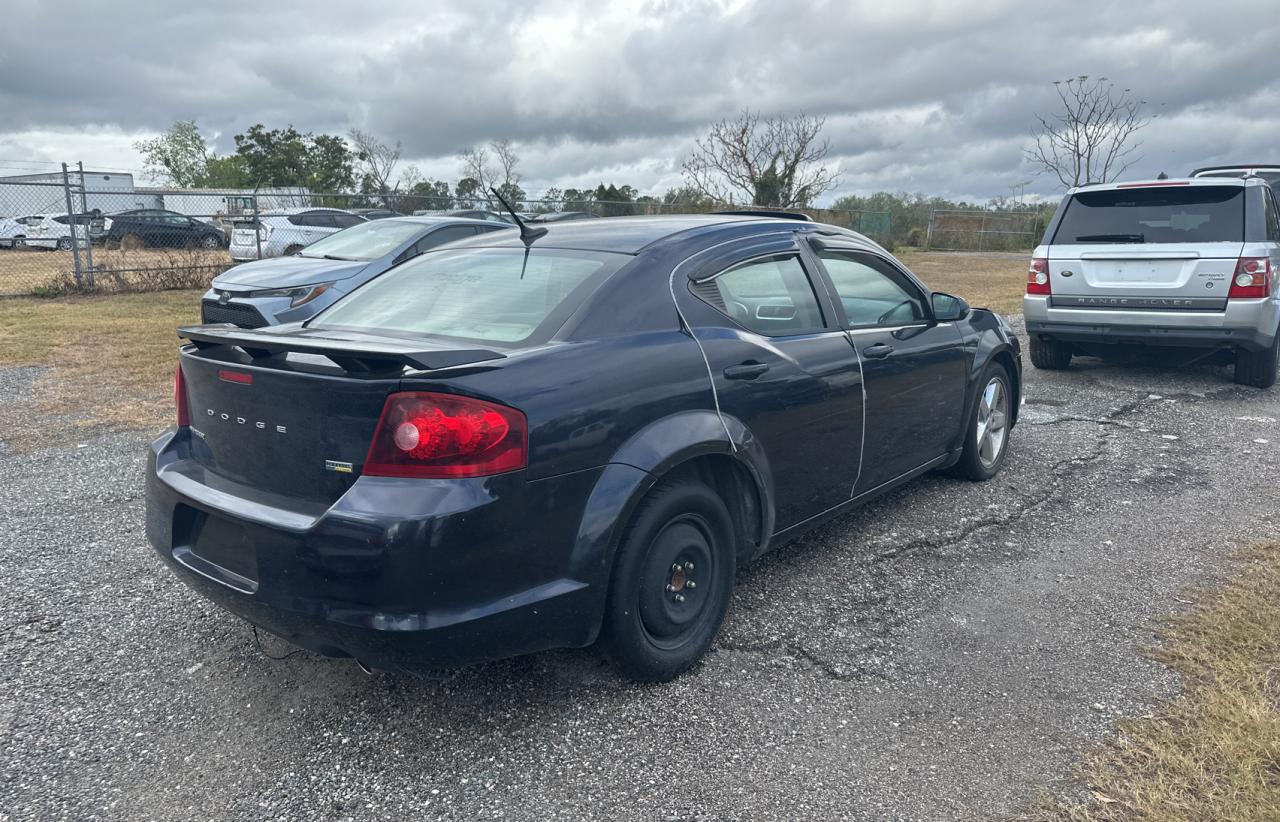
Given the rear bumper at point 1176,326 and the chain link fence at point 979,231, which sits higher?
the chain link fence at point 979,231

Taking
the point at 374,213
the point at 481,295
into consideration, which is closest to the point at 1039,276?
the point at 481,295

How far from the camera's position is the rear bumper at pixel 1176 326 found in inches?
286

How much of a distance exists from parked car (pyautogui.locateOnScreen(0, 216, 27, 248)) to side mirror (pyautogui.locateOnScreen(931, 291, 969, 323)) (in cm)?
3303

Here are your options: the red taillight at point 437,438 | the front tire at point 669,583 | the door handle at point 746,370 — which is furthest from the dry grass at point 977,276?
the red taillight at point 437,438

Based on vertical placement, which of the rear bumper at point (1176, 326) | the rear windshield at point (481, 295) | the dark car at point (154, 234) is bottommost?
the rear bumper at point (1176, 326)

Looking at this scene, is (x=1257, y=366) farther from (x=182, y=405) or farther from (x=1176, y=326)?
(x=182, y=405)

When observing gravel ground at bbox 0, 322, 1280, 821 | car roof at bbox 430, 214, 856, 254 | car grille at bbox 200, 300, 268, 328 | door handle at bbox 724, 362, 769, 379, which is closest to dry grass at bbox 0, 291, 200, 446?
car grille at bbox 200, 300, 268, 328

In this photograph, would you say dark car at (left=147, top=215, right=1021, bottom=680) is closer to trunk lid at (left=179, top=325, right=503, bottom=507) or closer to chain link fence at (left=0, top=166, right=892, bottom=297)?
trunk lid at (left=179, top=325, right=503, bottom=507)

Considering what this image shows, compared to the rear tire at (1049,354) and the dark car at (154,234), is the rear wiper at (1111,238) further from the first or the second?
the dark car at (154,234)

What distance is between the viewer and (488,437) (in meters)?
2.51

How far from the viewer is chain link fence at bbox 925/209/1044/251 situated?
3666cm

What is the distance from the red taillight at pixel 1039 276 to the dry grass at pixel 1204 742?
516 centimetres

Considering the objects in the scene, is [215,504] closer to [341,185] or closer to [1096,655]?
[1096,655]

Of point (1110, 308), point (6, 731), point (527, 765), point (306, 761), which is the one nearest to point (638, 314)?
point (527, 765)
